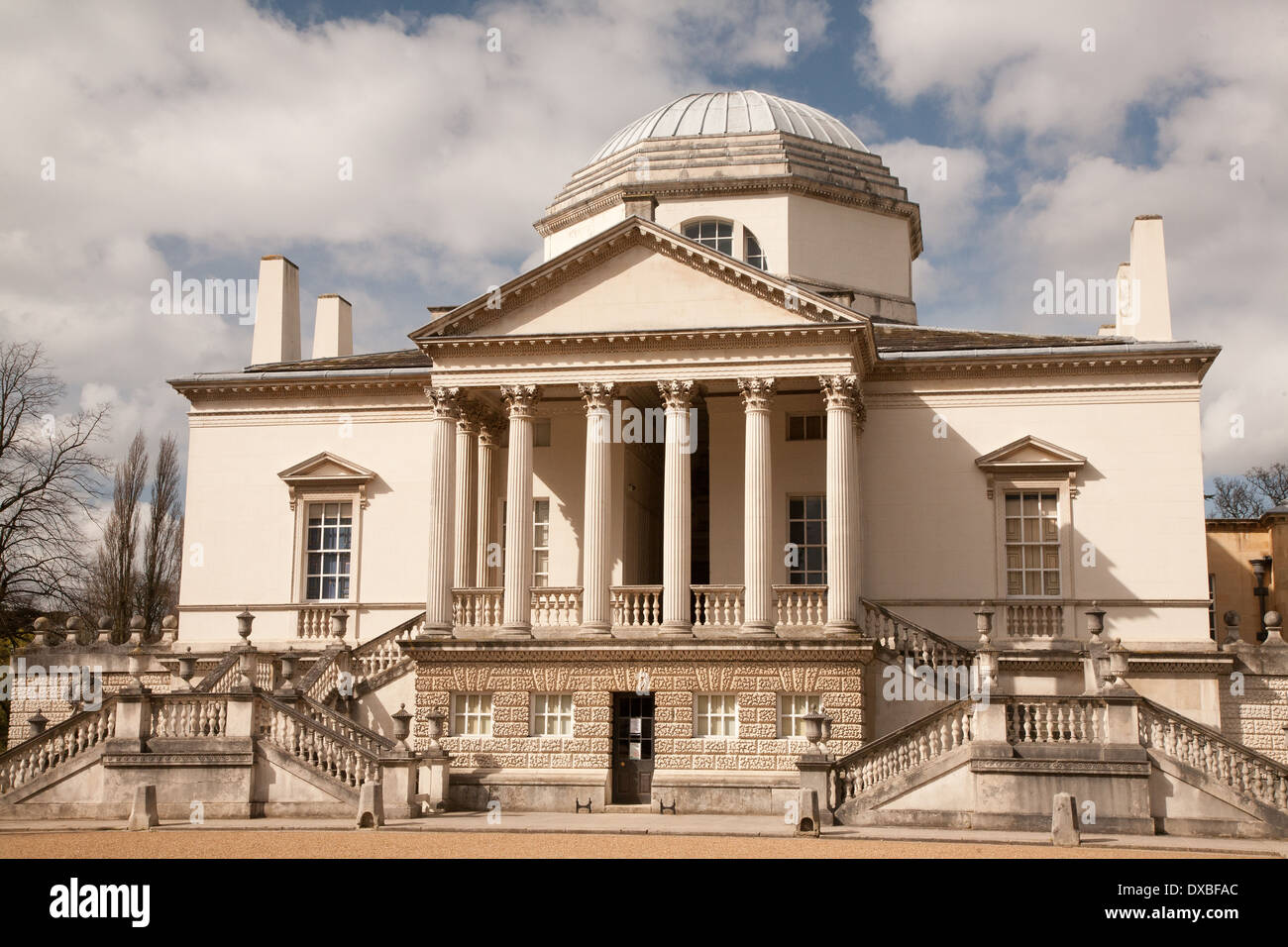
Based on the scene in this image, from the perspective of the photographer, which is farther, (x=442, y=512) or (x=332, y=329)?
(x=332, y=329)

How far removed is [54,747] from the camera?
2455cm

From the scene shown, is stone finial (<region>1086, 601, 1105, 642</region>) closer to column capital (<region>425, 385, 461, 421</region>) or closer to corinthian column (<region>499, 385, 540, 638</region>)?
corinthian column (<region>499, 385, 540, 638</region>)

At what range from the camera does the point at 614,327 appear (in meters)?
27.7

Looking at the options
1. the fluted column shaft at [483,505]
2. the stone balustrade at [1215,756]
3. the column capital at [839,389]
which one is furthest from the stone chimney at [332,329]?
the stone balustrade at [1215,756]

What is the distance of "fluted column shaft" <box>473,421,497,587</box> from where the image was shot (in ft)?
97.2

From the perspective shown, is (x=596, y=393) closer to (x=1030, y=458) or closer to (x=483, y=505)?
(x=483, y=505)

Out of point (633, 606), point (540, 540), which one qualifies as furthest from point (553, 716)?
point (540, 540)

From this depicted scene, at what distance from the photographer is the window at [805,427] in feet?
98.7

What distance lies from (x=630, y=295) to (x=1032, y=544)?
10.0 meters

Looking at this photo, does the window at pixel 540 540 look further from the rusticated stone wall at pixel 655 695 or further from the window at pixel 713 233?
the window at pixel 713 233

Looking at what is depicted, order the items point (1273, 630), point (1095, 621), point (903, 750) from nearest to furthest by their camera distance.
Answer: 1. point (903, 750)
2. point (1095, 621)
3. point (1273, 630)

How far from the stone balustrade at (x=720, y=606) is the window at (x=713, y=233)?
11221mm

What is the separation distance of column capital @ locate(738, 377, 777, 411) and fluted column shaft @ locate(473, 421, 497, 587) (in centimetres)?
628
